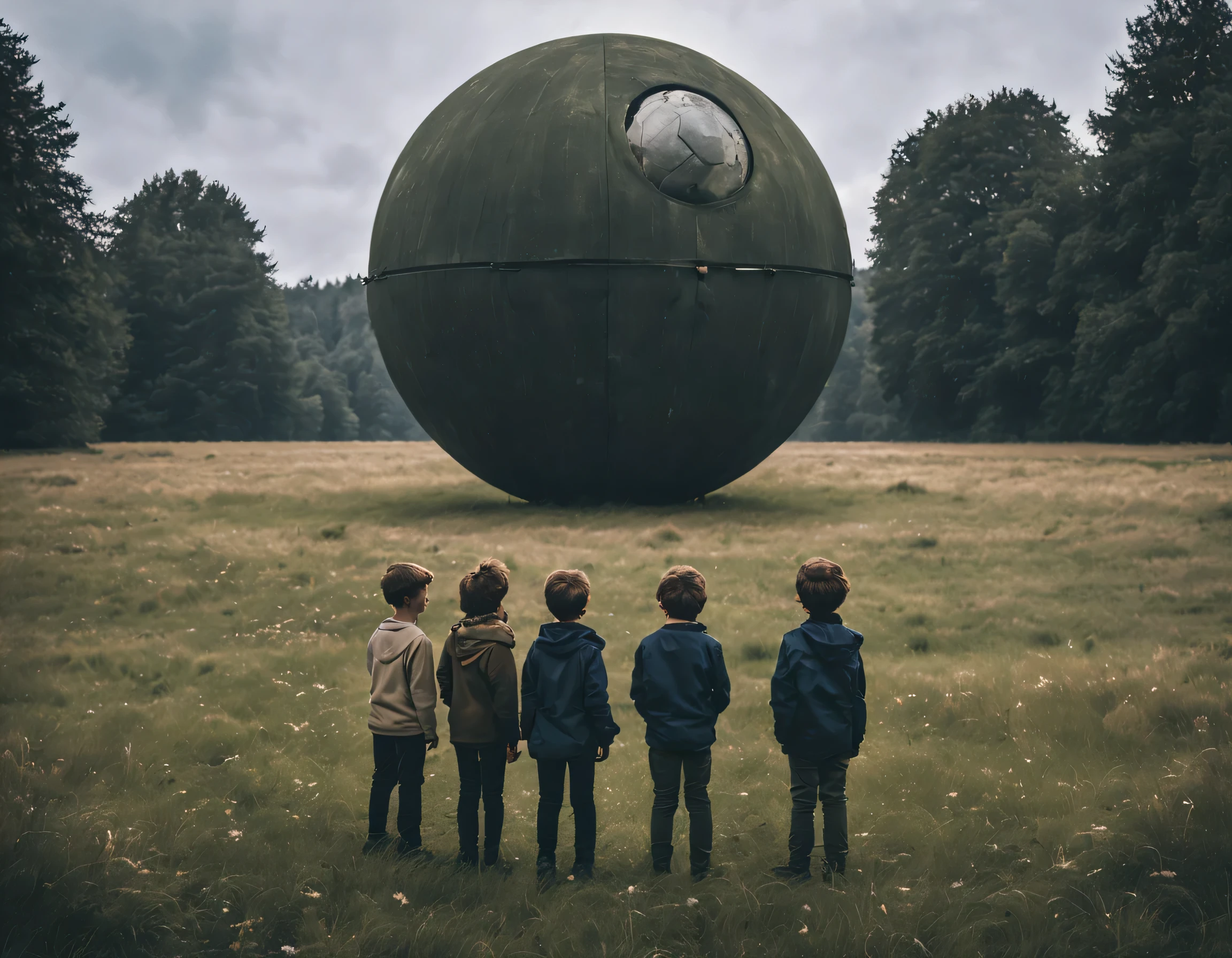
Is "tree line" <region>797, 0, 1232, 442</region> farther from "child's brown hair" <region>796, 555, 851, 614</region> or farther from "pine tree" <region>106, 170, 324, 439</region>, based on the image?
"pine tree" <region>106, 170, 324, 439</region>

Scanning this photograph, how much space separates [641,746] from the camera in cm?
517

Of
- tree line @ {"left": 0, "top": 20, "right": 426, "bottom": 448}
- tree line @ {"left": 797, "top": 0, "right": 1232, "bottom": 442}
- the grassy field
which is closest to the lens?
the grassy field

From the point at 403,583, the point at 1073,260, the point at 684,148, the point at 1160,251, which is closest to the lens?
the point at 403,583

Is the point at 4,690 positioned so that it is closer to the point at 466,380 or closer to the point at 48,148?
the point at 466,380

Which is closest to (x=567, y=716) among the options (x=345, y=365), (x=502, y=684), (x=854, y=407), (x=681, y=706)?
(x=502, y=684)

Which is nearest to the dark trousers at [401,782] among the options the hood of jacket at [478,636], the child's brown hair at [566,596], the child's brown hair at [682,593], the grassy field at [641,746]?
the grassy field at [641,746]

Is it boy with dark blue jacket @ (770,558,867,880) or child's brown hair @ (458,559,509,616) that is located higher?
child's brown hair @ (458,559,509,616)

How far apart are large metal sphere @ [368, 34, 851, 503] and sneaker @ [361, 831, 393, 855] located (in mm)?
6579

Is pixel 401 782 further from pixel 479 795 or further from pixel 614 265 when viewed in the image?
pixel 614 265

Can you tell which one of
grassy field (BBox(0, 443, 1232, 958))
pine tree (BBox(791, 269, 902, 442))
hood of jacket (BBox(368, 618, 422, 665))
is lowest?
grassy field (BBox(0, 443, 1232, 958))

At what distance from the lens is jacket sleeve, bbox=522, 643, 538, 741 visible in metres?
3.90

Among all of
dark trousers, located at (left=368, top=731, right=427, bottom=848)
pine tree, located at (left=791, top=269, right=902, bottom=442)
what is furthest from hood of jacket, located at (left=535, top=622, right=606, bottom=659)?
pine tree, located at (left=791, top=269, right=902, bottom=442)

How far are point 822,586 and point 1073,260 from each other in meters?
28.8

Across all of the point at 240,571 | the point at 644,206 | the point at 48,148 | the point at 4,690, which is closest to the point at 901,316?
the point at 48,148
